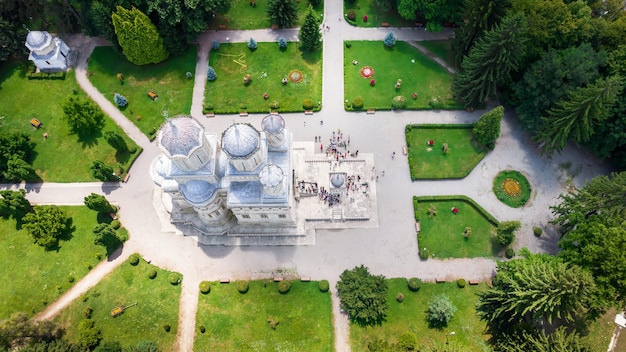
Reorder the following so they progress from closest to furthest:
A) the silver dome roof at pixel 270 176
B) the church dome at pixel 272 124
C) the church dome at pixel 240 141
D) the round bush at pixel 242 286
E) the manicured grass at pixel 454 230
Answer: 1. the church dome at pixel 240 141
2. the silver dome roof at pixel 270 176
3. the church dome at pixel 272 124
4. the round bush at pixel 242 286
5. the manicured grass at pixel 454 230

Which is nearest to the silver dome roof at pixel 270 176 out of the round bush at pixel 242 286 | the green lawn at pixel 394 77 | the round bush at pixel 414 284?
the round bush at pixel 242 286

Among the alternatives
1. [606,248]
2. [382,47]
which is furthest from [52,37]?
[606,248]

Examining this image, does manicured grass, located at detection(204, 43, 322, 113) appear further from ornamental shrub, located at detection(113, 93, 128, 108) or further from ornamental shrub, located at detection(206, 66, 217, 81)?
ornamental shrub, located at detection(113, 93, 128, 108)

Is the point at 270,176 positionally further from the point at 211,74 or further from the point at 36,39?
the point at 36,39

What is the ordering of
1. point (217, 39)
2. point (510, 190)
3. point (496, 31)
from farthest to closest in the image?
point (217, 39)
point (510, 190)
point (496, 31)

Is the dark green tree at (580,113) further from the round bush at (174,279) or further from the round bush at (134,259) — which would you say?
the round bush at (134,259)

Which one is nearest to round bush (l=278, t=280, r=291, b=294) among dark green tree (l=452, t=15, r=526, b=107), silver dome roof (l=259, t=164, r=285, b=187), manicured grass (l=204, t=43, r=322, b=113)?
silver dome roof (l=259, t=164, r=285, b=187)

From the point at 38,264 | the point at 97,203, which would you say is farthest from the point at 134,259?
the point at 38,264

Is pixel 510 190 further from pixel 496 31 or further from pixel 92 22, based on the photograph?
pixel 92 22
